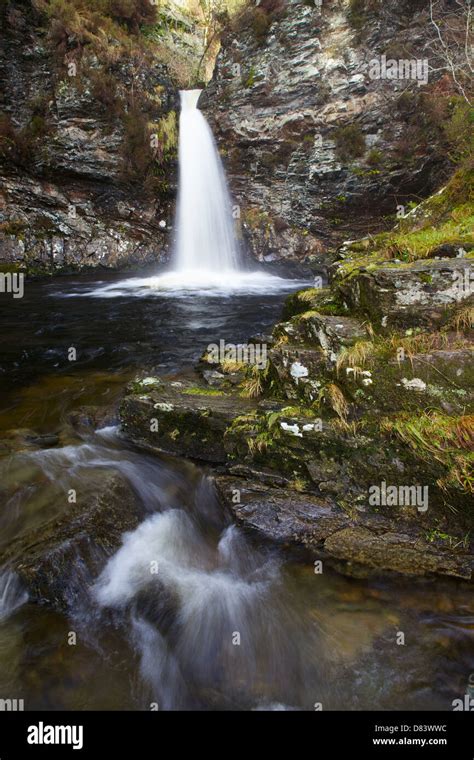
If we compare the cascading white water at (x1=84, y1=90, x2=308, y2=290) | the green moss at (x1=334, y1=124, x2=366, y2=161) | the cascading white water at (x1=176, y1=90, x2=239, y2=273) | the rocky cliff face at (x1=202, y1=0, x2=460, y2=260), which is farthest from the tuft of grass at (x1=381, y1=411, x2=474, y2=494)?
the green moss at (x1=334, y1=124, x2=366, y2=161)

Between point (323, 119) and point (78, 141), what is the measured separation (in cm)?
1163

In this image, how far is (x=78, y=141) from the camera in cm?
1875

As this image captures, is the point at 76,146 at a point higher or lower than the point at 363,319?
higher

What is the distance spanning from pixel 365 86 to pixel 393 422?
19688 mm

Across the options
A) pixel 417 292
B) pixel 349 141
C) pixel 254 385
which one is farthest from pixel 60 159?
pixel 417 292

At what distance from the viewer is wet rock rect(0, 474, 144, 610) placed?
3469mm

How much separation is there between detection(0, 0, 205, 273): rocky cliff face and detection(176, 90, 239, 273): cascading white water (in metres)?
0.79

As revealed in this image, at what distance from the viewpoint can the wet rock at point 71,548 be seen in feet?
11.4

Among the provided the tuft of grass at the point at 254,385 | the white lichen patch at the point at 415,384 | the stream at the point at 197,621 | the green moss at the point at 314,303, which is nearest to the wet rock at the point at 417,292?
the green moss at the point at 314,303

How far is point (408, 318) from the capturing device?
4543mm

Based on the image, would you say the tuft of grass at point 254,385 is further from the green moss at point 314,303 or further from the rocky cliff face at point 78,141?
the rocky cliff face at point 78,141
